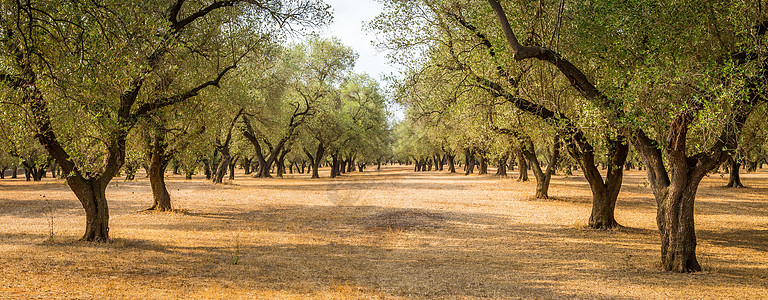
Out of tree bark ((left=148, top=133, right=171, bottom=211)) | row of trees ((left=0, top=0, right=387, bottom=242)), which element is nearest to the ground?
tree bark ((left=148, top=133, right=171, bottom=211))

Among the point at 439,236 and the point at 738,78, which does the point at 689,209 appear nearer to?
the point at 738,78

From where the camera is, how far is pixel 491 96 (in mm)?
14641

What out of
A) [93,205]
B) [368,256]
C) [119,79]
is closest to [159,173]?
[93,205]

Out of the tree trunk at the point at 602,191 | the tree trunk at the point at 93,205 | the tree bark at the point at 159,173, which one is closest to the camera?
the tree trunk at the point at 93,205

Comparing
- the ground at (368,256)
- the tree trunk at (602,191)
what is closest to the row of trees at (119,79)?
the ground at (368,256)

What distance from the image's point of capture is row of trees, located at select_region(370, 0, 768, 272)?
9.14m

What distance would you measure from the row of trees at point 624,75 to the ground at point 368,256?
1.87 meters

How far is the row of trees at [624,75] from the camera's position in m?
9.14

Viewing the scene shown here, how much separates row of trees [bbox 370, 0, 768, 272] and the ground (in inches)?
73.8

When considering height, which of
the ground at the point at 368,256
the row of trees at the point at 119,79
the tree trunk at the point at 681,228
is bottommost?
the ground at the point at 368,256

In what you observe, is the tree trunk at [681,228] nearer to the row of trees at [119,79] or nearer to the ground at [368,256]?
the ground at [368,256]

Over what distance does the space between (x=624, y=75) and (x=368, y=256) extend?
23.0ft

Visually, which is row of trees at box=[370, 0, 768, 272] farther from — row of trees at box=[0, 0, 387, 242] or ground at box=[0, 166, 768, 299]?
row of trees at box=[0, 0, 387, 242]

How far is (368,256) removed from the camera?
12.1 m
